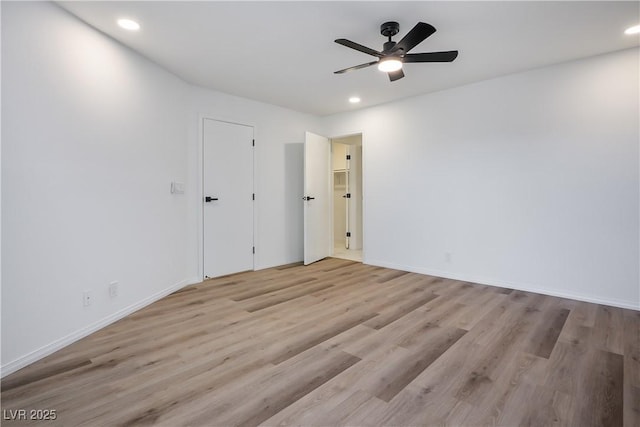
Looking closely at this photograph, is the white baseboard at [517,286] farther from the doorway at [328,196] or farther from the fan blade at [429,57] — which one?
the fan blade at [429,57]

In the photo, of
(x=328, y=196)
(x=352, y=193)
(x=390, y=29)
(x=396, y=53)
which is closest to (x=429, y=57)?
(x=396, y=53)

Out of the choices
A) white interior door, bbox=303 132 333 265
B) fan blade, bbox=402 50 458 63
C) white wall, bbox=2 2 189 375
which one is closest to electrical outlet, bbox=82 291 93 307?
white wall, bbox=2 2 189 375

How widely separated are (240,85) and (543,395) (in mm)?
4006

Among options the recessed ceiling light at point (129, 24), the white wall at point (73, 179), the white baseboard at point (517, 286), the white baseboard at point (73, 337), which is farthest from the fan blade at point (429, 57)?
the white baseboard at point (73, 337)

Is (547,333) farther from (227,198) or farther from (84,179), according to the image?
(84,179)

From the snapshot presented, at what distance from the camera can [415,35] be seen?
7.27ft

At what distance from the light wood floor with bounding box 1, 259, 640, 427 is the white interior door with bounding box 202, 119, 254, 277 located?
1.08 metres

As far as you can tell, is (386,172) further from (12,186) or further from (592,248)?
(12,186)

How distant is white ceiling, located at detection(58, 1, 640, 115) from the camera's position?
2.25 meters

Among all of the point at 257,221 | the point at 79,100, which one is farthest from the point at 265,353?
the point at 257,221

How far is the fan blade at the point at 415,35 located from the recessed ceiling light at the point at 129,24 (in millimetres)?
2036

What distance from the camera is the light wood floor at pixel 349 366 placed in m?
1.54

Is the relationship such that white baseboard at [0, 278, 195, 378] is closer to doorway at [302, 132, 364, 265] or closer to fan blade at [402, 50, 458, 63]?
doorway at [302, 132, 364, 265]

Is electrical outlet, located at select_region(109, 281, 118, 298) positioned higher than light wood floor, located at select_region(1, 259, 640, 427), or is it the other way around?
electrical outlet, located at select_region(109, 281, 118, 298)
